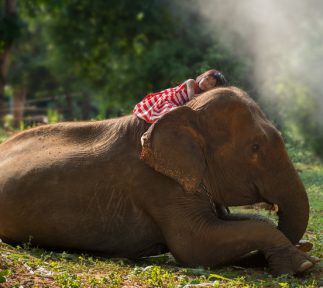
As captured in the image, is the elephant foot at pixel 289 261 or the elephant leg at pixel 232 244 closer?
the elephant foot at pixel 289 261

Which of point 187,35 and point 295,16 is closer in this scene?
point 295,16

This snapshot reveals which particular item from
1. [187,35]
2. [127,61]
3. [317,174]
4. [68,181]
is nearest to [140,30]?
[127,61]

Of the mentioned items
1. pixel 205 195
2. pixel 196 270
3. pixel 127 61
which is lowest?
pixel 196 270

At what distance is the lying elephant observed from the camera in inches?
284

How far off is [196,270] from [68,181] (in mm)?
1481

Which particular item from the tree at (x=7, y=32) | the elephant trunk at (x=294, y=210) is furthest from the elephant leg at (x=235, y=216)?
the tree at (x=7, y=32)

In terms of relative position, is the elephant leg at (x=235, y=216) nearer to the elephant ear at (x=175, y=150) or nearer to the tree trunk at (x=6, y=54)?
the elephant ear at (x=175, y=150)

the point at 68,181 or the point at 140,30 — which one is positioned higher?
the point at 140,30

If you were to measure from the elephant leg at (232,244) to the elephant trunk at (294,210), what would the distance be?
17.6 inches

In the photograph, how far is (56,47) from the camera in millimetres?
33906

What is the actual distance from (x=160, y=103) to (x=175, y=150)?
0.66m

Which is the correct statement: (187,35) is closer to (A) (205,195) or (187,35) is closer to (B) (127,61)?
(B) (127,61)

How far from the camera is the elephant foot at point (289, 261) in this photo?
22.0ft

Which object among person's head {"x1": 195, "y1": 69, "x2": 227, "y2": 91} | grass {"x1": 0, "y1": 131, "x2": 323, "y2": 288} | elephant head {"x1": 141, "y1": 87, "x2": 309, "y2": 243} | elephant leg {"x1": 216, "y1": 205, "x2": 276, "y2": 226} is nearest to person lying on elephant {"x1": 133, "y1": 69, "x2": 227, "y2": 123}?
person's head {"x1": 195, "y1": 69, "x2": 227, "y2": 91}
